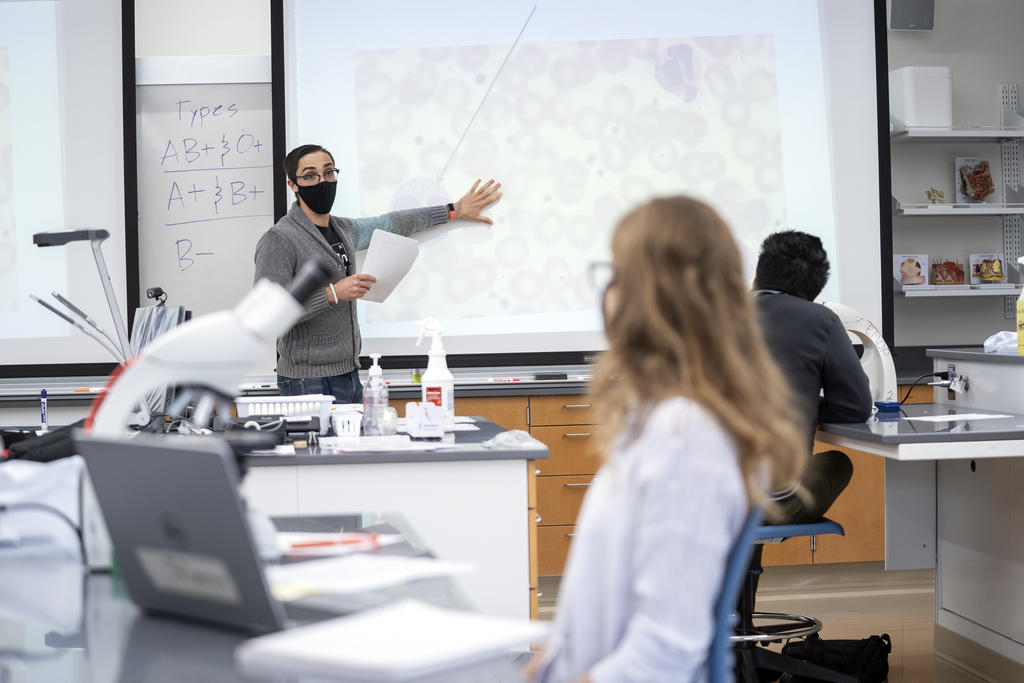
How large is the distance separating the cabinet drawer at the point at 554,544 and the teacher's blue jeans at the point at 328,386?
932 millimetres

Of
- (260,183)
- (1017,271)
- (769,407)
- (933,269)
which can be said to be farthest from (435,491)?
(1017,271)

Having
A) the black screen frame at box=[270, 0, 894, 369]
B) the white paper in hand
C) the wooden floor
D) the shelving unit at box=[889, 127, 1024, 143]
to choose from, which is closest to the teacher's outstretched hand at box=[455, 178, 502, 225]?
the black screen frame at box=[270, 0, 894, 369]

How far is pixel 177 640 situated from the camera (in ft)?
3.41

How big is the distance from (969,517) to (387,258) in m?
2.02

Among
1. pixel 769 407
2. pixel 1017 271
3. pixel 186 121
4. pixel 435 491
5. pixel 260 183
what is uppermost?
pixel 186 121

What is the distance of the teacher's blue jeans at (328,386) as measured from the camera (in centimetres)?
342

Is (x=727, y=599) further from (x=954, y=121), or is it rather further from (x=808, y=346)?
(x=954, y=121)

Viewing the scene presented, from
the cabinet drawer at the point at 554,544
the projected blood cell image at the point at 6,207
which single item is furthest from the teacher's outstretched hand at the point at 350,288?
the projected blood cell image at the point at 6,207

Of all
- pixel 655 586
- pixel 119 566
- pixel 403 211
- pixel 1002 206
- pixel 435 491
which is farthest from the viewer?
pixel 1002 206

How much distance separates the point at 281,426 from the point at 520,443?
2.02 feet

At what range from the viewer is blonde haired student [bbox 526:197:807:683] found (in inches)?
38.4

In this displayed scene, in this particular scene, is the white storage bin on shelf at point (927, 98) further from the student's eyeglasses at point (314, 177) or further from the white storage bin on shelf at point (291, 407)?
the white storage bin on shelf at point (291, 407)

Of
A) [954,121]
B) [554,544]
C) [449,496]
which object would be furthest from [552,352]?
[954,121]

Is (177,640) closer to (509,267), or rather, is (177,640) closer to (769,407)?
(769,407)
